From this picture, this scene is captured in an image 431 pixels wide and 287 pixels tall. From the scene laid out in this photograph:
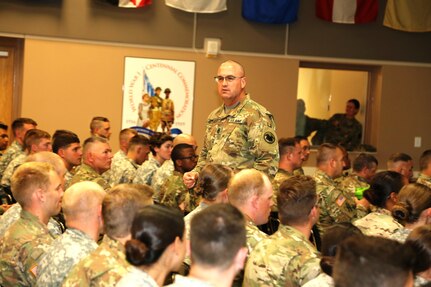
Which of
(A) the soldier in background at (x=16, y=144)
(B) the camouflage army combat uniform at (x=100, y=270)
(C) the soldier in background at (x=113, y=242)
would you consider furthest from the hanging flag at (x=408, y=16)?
(B) the camouflage army combat uniform at (x=100, y=270)

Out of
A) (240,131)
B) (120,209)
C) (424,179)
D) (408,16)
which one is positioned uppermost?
(408,16)

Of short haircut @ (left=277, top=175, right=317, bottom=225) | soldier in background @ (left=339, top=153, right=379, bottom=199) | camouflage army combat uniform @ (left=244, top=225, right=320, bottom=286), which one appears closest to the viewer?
camouflage army combat uniform @ (left=244, top=225, right=320, bottom=286)

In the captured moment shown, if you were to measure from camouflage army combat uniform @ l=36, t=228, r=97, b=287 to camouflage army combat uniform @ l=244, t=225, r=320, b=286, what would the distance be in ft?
2.70

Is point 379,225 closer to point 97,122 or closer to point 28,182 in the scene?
point 28,182

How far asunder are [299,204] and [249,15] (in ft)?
21.3

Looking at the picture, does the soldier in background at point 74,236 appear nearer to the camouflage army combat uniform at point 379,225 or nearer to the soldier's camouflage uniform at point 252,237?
the soldier's camouflage uniform at point 252,237

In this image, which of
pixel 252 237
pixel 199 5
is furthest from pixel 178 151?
pixel 199 5

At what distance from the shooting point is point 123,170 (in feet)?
26.5

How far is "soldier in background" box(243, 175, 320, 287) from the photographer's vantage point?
351 centimetres

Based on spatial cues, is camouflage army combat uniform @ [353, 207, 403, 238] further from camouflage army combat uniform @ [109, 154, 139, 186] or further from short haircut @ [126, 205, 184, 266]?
camouflage army combat uniform @ [109, 154, 139, 186]

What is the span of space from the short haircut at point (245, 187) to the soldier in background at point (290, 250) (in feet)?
0.74

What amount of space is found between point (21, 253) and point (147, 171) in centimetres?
382

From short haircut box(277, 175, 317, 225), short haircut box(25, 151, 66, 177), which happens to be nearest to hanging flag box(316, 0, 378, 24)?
short haircut box(25, 151, 66, 177)

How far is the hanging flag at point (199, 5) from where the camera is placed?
9.73 meters
